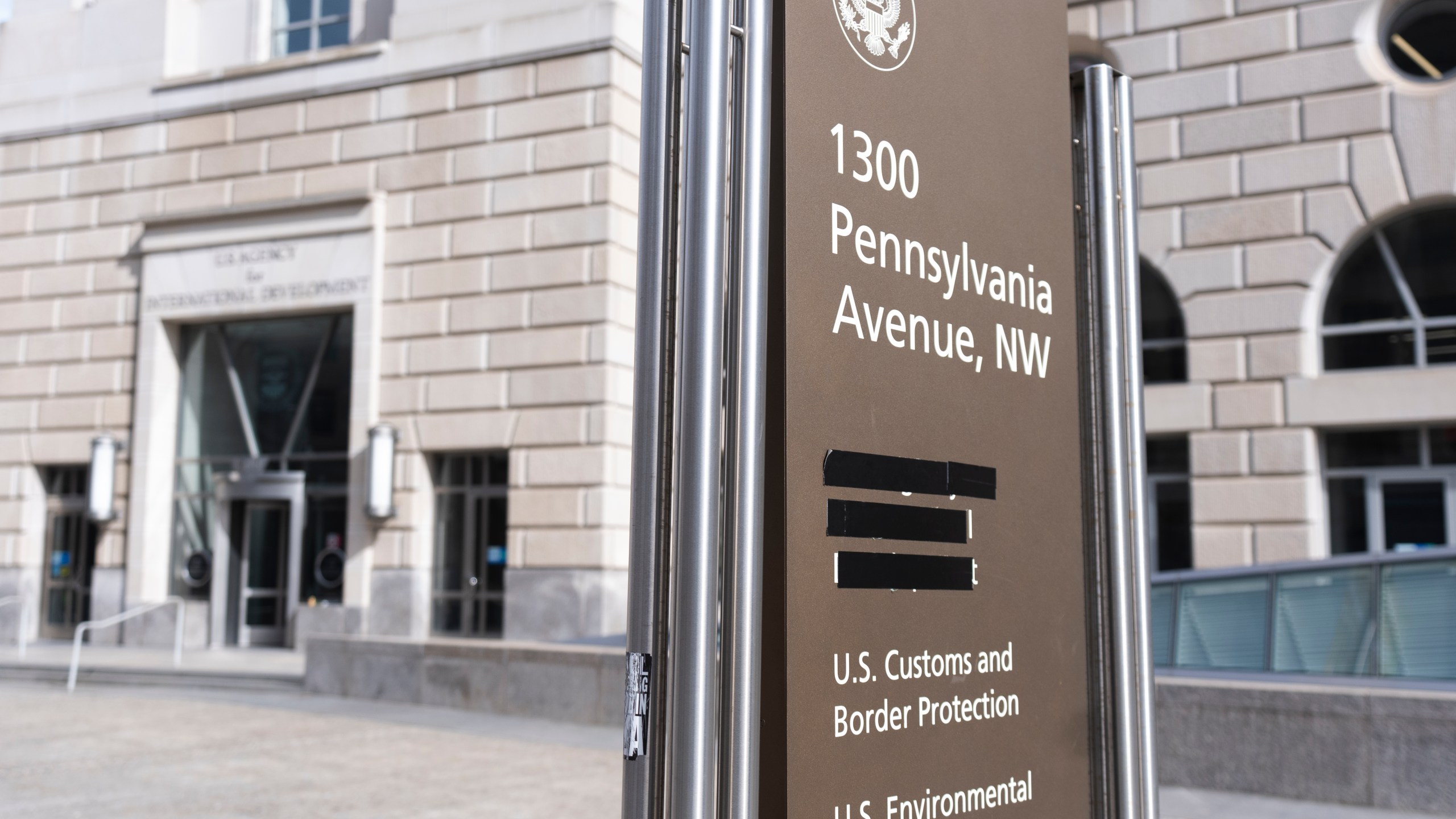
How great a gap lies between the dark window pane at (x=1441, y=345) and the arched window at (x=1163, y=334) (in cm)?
290

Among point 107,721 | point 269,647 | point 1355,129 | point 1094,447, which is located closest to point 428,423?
point 269,647

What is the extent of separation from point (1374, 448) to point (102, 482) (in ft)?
62.8

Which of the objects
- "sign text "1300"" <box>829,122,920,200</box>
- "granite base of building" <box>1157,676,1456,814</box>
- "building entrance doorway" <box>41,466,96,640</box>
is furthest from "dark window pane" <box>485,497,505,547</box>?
"sign text "1300"" <box>829,122,920,200</box>

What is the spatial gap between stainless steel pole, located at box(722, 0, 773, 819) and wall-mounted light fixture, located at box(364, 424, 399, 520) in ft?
58.4

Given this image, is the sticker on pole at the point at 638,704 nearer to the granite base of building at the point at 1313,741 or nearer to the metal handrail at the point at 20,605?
the granite base of building at the point at 1313,741

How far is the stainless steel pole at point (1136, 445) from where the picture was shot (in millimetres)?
3006

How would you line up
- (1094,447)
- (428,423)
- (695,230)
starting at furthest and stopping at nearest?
(428,423), (1094,447), (695,230)

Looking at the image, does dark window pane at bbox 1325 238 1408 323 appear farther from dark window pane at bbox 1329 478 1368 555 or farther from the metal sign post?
the metal sign post

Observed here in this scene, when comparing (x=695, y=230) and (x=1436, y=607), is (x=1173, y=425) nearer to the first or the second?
(x=1436, y=607)

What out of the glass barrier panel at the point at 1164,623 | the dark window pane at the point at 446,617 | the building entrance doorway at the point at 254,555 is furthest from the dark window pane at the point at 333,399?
the glass barrier panel at the point at 1164,623

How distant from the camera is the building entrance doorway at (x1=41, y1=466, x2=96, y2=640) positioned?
866 inches

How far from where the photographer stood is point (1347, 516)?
53.3 feet

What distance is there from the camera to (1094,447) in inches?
122

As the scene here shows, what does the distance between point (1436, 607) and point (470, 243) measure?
14.6 metres
